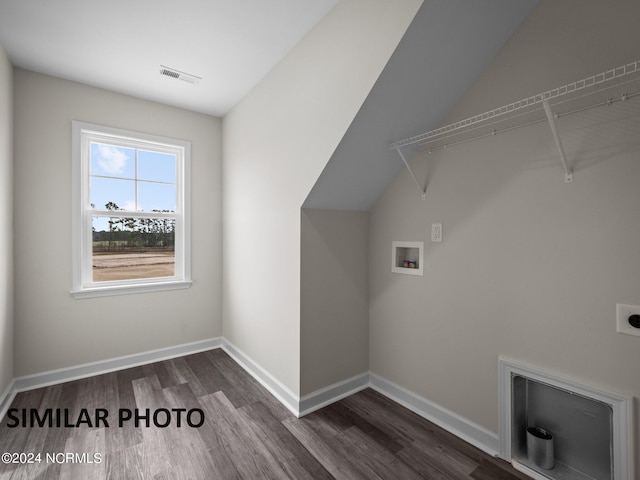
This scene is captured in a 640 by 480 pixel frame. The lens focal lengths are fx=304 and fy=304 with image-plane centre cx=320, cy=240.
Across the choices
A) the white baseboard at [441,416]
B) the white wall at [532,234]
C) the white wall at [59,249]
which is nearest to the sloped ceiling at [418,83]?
the white wall at [532,234]

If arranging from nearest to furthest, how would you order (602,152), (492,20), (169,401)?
1. (602,152)
2. (492,20)
3. (169,401)

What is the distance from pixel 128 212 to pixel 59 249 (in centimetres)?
59

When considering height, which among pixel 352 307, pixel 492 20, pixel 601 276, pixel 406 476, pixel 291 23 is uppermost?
pixel 291 23

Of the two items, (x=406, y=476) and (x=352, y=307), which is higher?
(x=352, y=307)

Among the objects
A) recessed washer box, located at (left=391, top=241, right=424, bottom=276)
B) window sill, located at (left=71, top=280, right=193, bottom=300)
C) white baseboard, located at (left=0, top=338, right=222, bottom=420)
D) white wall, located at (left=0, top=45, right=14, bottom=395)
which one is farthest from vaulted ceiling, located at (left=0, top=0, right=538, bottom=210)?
white baseboard, located at (left=0, top=338, right=222, bottom=420)

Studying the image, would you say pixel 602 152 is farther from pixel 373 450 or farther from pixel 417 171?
pixel 373 450

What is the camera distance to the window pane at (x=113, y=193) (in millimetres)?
2701

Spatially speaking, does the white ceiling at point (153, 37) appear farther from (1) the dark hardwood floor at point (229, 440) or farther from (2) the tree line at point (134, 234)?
(1) the dark hardwood floor at point (229, 440)

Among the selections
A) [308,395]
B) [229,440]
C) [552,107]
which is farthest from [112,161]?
[552,107]

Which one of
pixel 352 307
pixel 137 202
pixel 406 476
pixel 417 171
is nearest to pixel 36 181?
pixel 137 202

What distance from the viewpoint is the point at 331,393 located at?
2209 millimetres

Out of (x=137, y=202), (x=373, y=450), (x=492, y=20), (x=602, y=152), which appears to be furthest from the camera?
(x=137, y=202)

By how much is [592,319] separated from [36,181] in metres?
3.69

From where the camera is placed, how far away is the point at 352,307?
7.66 feet
